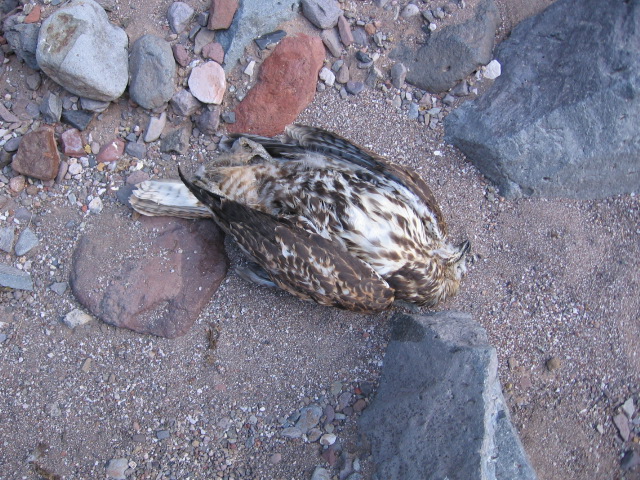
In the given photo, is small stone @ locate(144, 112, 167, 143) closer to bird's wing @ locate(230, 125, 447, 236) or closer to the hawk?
the hawk

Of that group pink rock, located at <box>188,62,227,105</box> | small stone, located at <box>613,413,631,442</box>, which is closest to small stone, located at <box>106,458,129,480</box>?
pink rock, located at <box>188,62,227,105</box>

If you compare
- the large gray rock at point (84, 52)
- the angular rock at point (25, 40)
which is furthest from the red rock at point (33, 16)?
the large gray rock at point (84, 52)

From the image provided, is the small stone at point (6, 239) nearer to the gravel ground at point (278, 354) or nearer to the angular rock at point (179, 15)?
the gravel ground at point (278, 354)

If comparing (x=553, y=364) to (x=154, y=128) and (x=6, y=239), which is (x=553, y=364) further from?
(x=6, y=239)

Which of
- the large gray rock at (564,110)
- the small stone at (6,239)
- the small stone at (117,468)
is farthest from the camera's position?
the small stone at (6,239)

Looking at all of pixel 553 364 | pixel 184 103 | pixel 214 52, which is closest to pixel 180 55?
pixel 214 52
